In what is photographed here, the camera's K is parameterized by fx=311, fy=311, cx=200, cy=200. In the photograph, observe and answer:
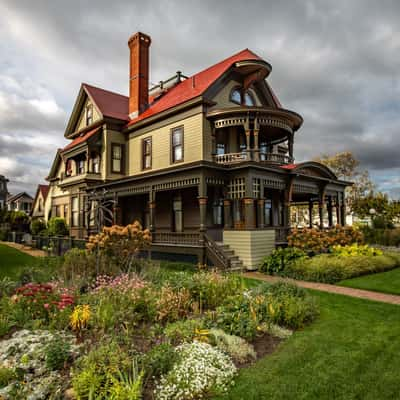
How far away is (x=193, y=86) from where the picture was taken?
1873cm

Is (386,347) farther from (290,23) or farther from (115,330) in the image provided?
(290,23)

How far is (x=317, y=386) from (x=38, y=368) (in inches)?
148

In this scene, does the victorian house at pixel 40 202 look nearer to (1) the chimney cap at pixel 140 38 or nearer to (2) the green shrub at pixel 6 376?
(1) the chimney cap at pixel 140 38

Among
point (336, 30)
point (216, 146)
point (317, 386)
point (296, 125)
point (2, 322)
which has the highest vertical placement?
point (336, 30)

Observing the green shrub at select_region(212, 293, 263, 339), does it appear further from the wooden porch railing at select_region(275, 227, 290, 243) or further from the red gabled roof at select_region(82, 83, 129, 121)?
the red gabled roof at select_region(82, 83, 129, 121)

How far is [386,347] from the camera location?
5371 mm

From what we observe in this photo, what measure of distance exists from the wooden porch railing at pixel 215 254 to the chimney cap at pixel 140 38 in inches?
607

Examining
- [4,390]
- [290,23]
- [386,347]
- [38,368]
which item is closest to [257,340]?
[386,347]

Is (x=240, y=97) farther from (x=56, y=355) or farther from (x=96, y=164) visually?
(x=56, y=355)

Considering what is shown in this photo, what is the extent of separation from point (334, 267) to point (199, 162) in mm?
7085

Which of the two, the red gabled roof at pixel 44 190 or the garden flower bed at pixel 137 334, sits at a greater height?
the red gabled roof at pixel 44 190

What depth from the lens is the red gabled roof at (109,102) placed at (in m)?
21.9

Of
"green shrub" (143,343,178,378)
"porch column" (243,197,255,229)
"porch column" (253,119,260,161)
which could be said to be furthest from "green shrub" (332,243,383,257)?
"green shrub" (143,343,178,378)

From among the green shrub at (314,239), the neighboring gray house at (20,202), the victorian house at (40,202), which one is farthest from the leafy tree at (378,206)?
the neighboring gray house at (20,202)
